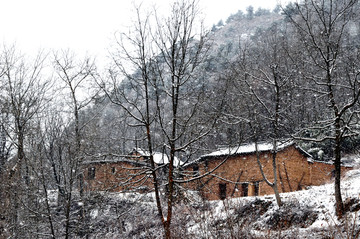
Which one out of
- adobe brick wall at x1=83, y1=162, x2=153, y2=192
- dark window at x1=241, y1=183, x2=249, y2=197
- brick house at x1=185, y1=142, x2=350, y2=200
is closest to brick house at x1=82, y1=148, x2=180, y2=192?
adobe brick wall at x1=83, y1=162, x2=153, y2=192

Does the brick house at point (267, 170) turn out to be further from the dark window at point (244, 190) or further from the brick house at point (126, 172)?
the brick house at point (126, 172)

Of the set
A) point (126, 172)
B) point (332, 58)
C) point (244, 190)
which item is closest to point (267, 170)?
point (244, 190)

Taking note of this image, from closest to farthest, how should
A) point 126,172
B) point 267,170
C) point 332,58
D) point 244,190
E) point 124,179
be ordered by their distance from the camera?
point 124,179 → point 126,172 → point 332,58 → point 267,170 → point 244,190

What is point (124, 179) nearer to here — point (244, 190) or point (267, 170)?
point (267, 170)

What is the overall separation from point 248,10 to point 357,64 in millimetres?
121653

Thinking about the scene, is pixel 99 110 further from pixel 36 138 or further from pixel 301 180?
pixel 301 180

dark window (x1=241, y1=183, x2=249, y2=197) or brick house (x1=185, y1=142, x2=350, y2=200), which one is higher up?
brick house (x1=185, y1=142, x2=350, y2=200)

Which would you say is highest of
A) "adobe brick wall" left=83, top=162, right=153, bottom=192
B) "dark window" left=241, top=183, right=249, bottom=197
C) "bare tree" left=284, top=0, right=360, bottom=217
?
"bare tree" left=284, top=0, right=360, bottom=217

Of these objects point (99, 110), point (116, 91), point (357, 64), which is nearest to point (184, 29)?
point (116, 91)

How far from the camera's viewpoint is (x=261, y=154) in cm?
2298

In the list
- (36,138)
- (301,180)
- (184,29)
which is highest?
(184,29)

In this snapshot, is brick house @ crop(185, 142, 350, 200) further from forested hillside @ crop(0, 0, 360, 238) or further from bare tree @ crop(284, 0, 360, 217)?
bare tree @ crop(284, 0, 360, 217)

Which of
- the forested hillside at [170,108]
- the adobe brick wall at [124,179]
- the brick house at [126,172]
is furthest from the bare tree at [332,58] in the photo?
the adobe brick wall at [124,179]

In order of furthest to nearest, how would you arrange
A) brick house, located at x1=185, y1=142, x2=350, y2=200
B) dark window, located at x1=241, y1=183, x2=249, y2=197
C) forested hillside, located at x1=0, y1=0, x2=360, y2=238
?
dark window, located at x1=241, y1=183, x2=249, y2=197
brick house, located at x1=185, y1=142, x2=350, y2=200
forested hillside, located at x1=0, y1=0, x2=360, y2=238
